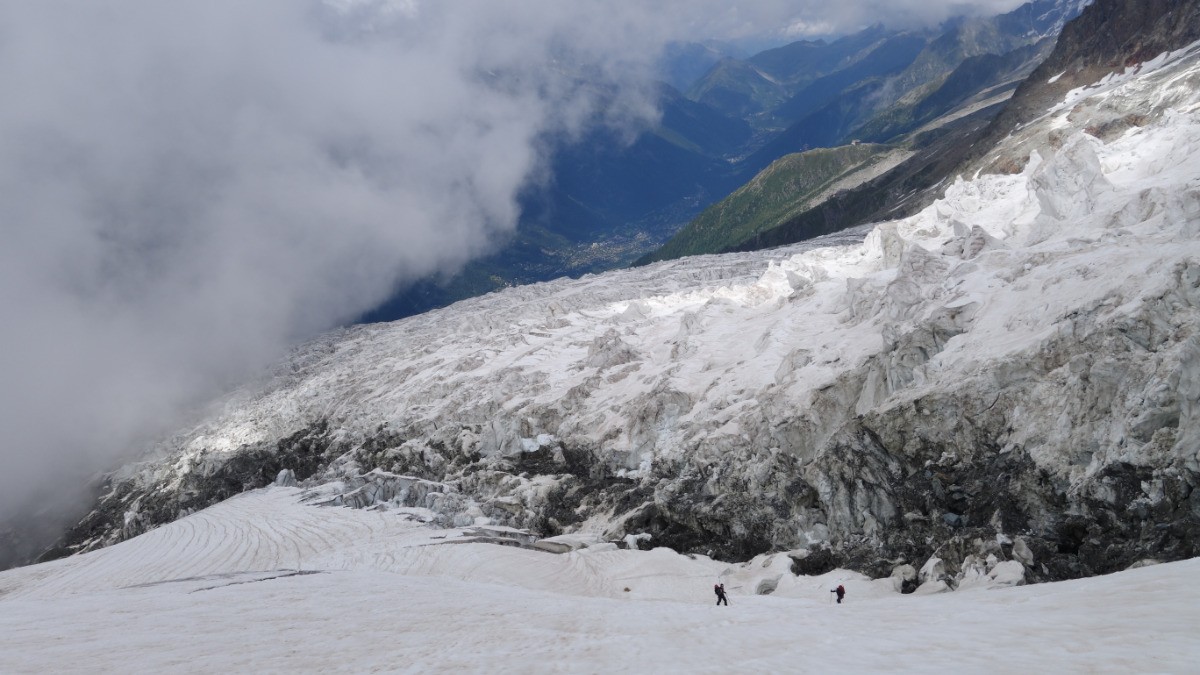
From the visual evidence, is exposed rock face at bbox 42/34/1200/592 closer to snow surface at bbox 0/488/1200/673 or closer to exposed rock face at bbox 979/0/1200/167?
snow surface at bbox 0/488/1200/673

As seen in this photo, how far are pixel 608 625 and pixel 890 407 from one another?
26.3 m

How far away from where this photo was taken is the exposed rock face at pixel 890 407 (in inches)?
1252

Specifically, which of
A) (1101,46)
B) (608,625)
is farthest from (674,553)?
(1101,46)

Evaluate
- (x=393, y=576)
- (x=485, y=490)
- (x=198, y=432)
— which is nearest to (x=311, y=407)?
(x=198, y=432)

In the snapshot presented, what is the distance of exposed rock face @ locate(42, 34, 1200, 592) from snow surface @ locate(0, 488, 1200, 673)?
6503mm

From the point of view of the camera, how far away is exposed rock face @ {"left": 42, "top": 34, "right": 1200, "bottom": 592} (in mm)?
31797

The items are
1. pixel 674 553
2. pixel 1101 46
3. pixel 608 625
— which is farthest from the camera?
pixel 1101 46

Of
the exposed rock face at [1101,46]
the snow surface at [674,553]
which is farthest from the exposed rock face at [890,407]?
the exposed rock face at [1101,46]

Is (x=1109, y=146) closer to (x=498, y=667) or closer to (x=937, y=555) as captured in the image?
(x=937, y=555)

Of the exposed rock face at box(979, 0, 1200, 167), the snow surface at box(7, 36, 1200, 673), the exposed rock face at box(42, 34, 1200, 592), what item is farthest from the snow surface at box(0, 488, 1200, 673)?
the exposed rock face at box(979, 0, 1200, 167)

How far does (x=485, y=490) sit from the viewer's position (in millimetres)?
69188

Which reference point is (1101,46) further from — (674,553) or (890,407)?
(674,553)

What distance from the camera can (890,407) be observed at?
4319 cm

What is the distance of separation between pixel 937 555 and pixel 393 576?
3179cm
